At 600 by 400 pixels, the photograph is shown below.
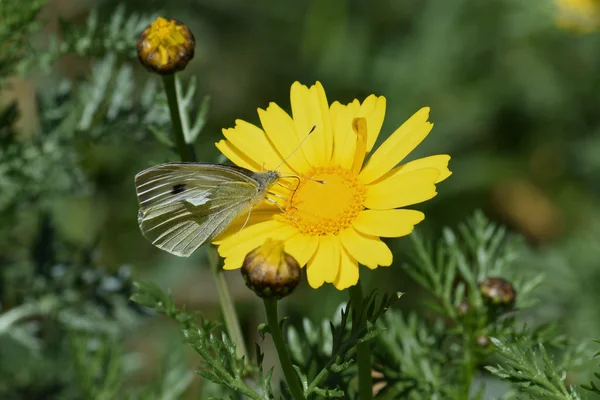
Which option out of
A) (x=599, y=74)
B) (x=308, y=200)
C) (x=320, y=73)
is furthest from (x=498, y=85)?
(x=308, y=200)

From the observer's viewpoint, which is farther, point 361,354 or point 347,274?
Answer: point 361,354

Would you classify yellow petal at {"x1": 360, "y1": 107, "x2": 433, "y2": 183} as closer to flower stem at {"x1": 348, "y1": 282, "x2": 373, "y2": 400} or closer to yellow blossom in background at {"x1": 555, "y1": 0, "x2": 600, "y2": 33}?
flower stem at {"x1": 348, "y1": 282, "x2": 373, "y2": 400}

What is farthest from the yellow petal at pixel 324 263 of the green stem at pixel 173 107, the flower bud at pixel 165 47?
the flower bud at pixel 165 47

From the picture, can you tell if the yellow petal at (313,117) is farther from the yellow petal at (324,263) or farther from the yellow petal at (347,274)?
the yellow petal at (347,274)

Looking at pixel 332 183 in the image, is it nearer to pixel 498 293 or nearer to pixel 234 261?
pixel 234 261

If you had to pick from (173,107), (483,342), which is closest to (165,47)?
(173,107)

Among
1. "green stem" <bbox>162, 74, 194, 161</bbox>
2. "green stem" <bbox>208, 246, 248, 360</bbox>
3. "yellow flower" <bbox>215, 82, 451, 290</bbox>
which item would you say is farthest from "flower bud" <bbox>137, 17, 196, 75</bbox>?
"green stem" <bbox>208, 246, 248, 360</bbox>

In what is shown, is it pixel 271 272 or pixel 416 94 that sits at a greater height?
pixel 271 272
